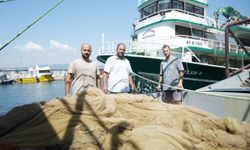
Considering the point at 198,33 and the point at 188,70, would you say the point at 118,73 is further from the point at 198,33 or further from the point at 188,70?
the point at 198,33

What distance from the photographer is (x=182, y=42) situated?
13.6 meters

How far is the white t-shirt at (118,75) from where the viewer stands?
4828 mm

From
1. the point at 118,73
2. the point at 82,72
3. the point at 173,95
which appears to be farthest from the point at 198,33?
the point at 82,72

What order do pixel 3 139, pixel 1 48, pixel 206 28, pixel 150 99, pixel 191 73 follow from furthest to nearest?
pixel 206 28 → pixel 191 73 → pixel 150 99 → pixel 1 48 → pixel 3 139

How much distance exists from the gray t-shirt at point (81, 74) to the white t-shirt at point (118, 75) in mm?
593

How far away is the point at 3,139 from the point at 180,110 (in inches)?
84.9

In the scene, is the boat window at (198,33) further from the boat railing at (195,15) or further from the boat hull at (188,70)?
the boat hull at (188,70)

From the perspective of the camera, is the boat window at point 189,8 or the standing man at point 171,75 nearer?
the standing man at point 171,75

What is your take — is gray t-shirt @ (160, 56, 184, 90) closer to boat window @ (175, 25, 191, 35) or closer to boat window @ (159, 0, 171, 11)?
boat window @ (175, 25, 191, 35)

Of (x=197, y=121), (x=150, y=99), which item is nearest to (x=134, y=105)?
(x=150, y=99)

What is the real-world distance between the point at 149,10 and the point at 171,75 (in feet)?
36.2

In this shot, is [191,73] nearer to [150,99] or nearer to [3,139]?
[150,99]

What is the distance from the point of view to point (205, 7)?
16.2m

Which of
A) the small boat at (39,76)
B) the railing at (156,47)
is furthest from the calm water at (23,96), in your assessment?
the small boat at (39,76)
